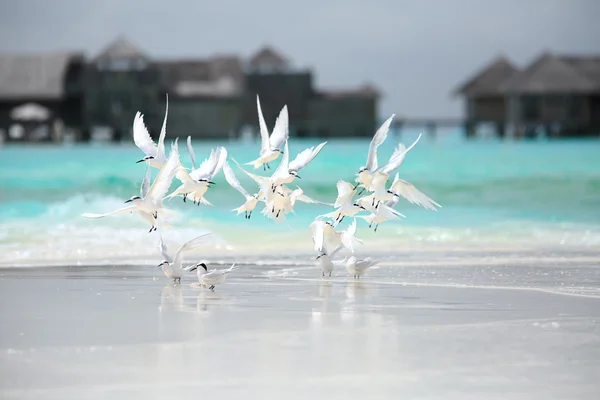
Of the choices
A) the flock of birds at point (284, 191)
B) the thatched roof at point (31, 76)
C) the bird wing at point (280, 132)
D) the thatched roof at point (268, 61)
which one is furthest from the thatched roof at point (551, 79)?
the flock of birds at point (284, 191)

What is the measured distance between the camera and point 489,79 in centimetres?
6594

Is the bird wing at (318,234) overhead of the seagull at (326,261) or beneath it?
overhead

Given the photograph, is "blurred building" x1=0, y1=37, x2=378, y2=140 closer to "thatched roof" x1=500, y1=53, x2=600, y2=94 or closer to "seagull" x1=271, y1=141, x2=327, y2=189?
"thatched roof" x1=500, y1=53, x2=600, y2=94

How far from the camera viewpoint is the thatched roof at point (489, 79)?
213 ft

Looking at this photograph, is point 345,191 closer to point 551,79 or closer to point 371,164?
point 371,164

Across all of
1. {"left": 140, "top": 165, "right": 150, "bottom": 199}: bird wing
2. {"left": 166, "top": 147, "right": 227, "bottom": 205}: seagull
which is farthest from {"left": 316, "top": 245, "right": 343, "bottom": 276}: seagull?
{"left": 140, "top": 165, "right": 150, "bottom": 199}: bird wing

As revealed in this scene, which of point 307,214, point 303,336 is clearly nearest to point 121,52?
point 307,214

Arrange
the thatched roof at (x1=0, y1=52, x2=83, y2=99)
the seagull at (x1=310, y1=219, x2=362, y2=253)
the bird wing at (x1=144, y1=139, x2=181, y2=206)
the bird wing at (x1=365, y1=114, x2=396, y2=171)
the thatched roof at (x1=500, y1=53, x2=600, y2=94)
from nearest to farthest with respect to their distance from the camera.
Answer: the bird wing at (x1=144, y1=139, x2=181, y2=206) < the seagull at (x1=310, y1=219, x2=362, y2=253) < the bird wing at (x1=365, y1=114, x2=396, y2=171) < the thatched roof at (x1=0, y1=52, x2=83, y2=99) < the thatched roof at (x1=500, y1=53, x2=600, y2=94)

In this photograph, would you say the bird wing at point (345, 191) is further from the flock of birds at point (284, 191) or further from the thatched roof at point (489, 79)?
the thatched roof at point (489, 79)

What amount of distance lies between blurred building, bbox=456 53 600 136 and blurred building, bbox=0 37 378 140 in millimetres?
5862

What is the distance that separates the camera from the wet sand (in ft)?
17.1

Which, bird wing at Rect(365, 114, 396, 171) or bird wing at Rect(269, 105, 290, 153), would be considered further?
bird wing at Rect(269, 105, 290, 153)

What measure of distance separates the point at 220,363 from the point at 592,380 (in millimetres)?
1655

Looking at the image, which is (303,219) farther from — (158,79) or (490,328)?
(158,79)
